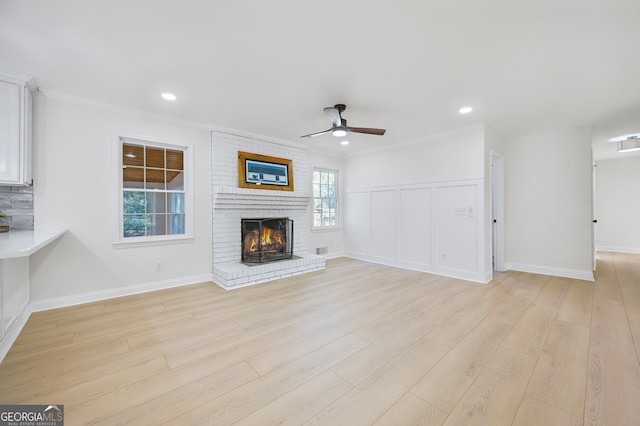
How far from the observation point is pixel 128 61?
2.48 m

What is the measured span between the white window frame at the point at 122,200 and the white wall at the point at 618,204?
10096mm

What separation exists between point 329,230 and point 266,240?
188 centimetres

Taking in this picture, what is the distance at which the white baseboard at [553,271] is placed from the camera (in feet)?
14.1

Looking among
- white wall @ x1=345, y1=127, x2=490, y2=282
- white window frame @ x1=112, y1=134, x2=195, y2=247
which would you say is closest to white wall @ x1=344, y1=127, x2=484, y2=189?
white wall @ x1=345, y1=127, x2=490, y2=282

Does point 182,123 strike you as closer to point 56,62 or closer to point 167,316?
point 56,62

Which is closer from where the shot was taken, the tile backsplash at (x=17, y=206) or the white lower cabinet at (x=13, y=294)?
the white lower cabinet at (x=13, y=294)

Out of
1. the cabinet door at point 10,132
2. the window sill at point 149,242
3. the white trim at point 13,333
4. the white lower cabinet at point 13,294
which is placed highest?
the cabinet door at point 10,132

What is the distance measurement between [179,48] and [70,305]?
10.9 ft

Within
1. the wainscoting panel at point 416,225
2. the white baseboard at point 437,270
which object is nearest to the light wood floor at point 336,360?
the white baseboard at point 437,270

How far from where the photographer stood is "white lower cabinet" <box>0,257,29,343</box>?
7.06 feet

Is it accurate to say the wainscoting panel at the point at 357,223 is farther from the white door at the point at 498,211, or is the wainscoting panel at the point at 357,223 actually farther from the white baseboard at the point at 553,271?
the white baseboard at the point at 553,271

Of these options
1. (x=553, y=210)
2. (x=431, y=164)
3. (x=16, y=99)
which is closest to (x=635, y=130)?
(x=553, y=210)

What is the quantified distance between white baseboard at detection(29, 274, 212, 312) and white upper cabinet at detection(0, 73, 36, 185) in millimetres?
1432

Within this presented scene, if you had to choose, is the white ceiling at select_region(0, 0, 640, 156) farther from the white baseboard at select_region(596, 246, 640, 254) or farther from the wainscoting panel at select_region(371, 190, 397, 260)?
the white baseboard at select_region(596, 246, 640, 254)
